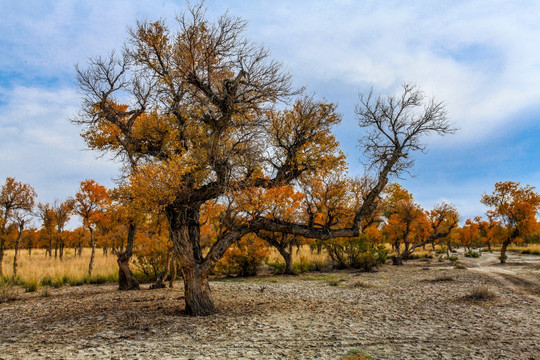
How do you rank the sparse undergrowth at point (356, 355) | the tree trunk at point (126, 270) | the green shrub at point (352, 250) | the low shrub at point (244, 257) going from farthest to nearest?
the green shrub at point (352, 250) → the low shrub at point (244, 257) → the tree trunk at point (126, 270) → the sparse undergrowth at point (356, 355)

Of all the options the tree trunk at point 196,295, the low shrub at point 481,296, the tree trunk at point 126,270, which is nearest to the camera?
the tree trunk at point 196,295

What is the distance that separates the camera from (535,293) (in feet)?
41.6

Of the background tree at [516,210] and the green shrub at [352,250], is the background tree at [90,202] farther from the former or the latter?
the background tree at [516,210]

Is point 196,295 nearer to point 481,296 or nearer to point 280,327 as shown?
point 280,327

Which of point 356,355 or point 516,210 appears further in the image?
point 516,210

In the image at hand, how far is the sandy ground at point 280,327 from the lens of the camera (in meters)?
5.93

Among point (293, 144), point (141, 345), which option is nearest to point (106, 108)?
point (293, 144)

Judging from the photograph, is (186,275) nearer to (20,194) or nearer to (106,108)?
(106,108)

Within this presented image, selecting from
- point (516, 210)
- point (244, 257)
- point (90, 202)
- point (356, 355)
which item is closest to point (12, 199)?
point (90, 202)

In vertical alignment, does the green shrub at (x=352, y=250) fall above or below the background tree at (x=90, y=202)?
below

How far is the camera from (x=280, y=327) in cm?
758

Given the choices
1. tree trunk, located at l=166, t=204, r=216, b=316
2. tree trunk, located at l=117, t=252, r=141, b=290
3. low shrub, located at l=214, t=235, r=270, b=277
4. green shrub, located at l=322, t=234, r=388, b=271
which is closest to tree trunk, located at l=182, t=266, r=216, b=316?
tree trunk, located at l=166, t=204, r=216, b=316

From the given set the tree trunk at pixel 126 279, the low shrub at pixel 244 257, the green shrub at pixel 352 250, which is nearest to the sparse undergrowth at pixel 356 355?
the tree trunk at pixel 126 279

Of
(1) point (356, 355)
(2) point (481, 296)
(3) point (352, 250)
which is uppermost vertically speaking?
(3) point (352, 250)
